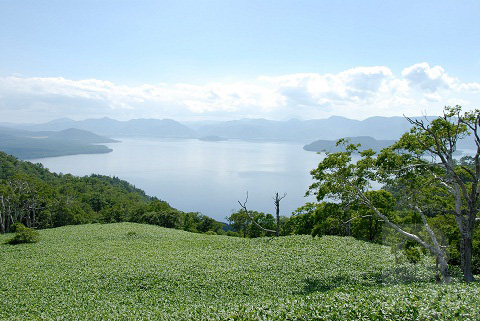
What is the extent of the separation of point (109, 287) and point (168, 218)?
122ft

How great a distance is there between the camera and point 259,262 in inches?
750

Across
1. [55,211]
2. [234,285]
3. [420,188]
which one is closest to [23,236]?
[55,211]

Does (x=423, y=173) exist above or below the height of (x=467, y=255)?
above

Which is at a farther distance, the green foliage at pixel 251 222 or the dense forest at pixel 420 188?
the green foliage at pixel 251 222

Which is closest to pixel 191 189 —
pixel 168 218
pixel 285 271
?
pixel 168 218

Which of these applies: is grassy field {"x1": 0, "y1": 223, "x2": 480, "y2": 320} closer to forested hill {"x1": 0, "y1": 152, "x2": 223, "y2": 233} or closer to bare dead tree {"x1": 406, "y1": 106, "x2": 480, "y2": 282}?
bare dead tree {"x1": 406, "y1": 106, "x2": 480, "y2": 282}

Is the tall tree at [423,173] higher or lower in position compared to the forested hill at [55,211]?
higher

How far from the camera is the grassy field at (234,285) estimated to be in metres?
9.66

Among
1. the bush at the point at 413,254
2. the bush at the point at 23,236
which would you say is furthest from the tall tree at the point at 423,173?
the bush at the point at 23,236

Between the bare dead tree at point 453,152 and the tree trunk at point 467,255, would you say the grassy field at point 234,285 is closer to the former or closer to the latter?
the tree trunk at point 467,255

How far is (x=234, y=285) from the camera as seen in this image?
15492mm

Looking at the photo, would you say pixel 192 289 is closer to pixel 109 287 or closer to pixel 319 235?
pixel 109 287

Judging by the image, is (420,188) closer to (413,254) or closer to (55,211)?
(413,254)

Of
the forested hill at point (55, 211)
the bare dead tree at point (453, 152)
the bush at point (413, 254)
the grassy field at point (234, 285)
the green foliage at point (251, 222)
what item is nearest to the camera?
the grassy field at point (234, 285)
